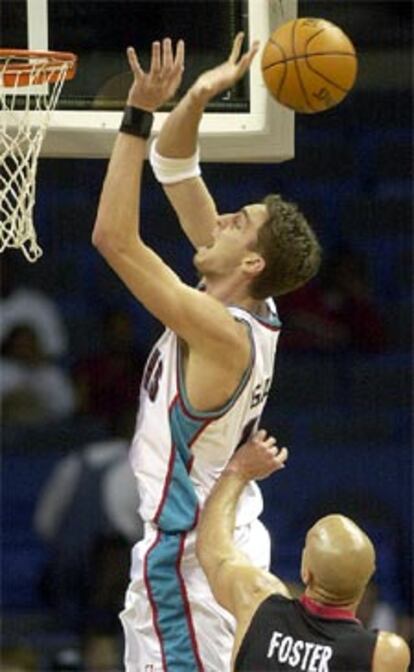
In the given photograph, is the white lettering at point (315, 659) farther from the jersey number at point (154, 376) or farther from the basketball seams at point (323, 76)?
the basketball seams at point (323, 76)

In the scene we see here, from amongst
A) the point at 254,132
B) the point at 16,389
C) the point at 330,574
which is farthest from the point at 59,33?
the point at 16,389

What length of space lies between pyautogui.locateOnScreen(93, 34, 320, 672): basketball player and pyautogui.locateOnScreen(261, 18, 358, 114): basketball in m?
0.22

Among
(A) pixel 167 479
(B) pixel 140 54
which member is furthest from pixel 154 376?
(B) pixel 140 54

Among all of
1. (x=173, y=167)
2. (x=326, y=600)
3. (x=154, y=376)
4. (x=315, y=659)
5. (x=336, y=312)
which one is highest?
(x=173, y=167)

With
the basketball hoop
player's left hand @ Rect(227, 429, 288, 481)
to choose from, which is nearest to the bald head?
player's left hand @ Rect(227, 429, 288, 481)

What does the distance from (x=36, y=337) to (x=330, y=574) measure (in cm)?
457

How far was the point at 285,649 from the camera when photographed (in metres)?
3.70

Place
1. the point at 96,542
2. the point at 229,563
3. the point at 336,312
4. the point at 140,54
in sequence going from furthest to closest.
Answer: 1. the point at 336,312
2. the point at 96,542
3. the point at 140,54
4. the point at 229,563

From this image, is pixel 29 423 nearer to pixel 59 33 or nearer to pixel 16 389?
pixel 16 389

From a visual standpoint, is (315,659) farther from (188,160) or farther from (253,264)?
(188,160)

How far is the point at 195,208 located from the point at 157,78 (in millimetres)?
500

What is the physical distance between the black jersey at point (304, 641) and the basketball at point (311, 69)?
1.26 meters

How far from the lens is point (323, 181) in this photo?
8.82 m

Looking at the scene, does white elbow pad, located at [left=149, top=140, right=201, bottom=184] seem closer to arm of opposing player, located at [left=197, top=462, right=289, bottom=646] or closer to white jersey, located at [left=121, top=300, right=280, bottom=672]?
white jersey, located at [left=121, top=300, right=280, bottom=672]
